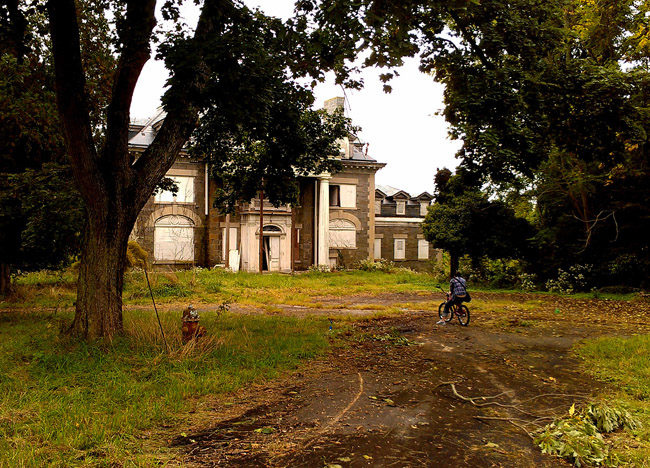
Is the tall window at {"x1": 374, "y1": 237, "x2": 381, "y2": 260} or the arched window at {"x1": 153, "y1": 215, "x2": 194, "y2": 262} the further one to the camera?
the tall window at {"x1": 374, "y1": 237, "x2": 381, "y2": 260}

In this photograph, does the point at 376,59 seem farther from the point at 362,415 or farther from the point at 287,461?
the point at 287,461

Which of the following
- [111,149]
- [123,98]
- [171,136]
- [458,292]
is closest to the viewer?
[111,149]

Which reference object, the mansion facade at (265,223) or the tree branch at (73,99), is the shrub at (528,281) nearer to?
the mansion facade at (265,223)

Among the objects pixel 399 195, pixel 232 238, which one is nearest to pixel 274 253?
pixel 232 238

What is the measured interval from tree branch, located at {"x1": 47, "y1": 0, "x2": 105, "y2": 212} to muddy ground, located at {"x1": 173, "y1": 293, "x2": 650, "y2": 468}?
4.37m

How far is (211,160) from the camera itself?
12508 mm

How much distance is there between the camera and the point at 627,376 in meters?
7.25

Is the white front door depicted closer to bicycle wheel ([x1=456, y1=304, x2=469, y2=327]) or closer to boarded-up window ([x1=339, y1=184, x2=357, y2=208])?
boarded-up window ([x1=339, y1=184, x2=357, y2=208])

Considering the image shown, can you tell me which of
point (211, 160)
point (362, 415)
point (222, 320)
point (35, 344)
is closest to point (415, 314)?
point (222, 320)

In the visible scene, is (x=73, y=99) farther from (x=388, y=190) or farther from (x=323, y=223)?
(x=388, y=190)

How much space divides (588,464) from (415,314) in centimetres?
1003

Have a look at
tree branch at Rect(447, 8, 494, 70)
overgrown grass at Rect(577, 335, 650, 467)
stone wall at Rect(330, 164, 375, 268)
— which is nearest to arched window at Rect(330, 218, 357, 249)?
stone wall at Rect(330, 164, 375, 268)

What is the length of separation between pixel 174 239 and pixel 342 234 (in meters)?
11.8

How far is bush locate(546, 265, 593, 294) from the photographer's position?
20969 mm
